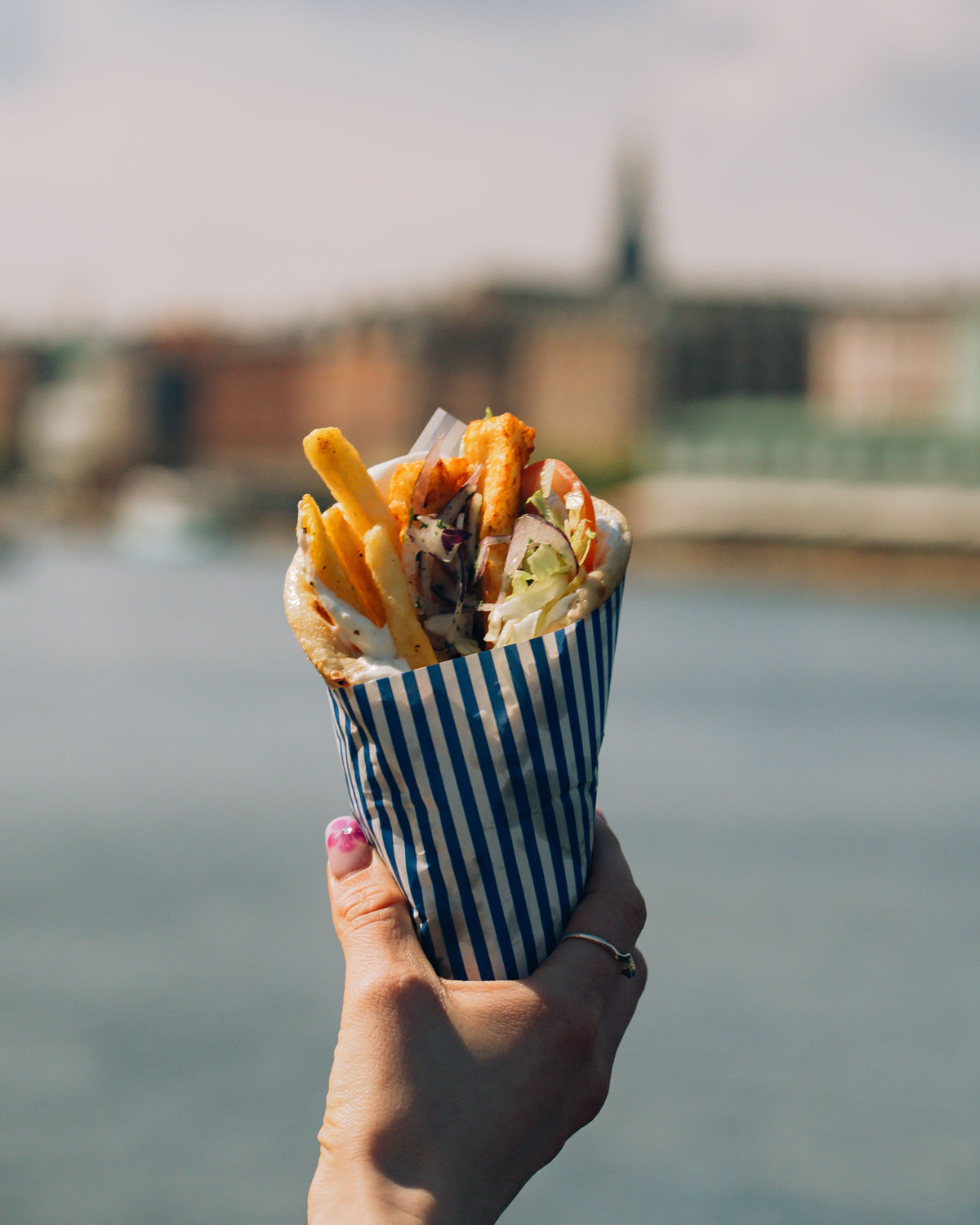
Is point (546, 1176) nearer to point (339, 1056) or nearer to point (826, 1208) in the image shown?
point (826, 1208)

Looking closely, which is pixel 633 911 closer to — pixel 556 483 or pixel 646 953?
pixel 556 483

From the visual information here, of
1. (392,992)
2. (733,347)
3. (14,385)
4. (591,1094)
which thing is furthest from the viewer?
(14,385)

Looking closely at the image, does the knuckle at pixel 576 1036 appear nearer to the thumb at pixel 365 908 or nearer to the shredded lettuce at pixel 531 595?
the thumb at pixel 365 908

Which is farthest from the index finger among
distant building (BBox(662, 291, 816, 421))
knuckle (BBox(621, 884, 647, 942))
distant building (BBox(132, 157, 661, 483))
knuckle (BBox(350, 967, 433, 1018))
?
distant building (BBox(662, 291, 816, 421))

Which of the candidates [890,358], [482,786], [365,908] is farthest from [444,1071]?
[890,358]

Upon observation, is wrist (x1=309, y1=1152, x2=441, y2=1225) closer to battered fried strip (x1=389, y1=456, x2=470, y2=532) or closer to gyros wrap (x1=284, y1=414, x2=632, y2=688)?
gyros wrap (x1=284, y1=414, x2=632, y2=688)
